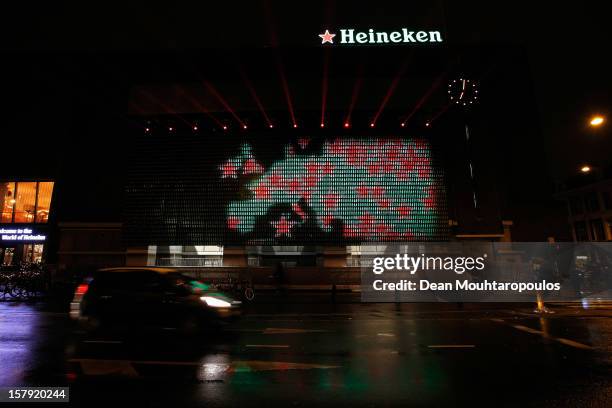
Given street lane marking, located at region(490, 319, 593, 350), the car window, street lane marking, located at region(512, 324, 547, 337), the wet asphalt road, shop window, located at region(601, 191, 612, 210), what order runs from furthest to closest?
shop window, located at region(601, 191, 612, 210) → street lane marking, located at region(512, 324, 547, 337) → the car window → street lane marking, located at region(490, 319, 593, 350) → the wet asphalt road

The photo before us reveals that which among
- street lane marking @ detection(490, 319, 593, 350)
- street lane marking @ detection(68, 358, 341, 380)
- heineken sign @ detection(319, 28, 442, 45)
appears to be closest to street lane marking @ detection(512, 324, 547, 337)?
street lane marking @ detection(490, 319, 593, 350)

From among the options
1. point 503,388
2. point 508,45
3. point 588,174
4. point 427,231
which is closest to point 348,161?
point 427,231

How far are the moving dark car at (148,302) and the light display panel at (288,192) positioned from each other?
11084 millimetres

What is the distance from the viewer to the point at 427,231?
19609 mm

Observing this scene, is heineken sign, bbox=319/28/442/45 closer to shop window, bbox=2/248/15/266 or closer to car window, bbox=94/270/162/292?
car window, bbox=94/270/162/292

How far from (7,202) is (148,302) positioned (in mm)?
21884

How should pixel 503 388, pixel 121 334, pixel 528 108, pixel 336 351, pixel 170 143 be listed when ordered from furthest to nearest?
pixel 528 108 < pixel 170 143 < pixel 121 334 < pixel 336 351 < pixel 503 388

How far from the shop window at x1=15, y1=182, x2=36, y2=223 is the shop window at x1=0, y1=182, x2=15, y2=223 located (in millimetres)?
354

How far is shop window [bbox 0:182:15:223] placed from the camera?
901 inches

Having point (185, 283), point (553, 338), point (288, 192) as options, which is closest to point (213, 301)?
point (185, 283)

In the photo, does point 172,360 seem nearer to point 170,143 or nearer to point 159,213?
point 159,213

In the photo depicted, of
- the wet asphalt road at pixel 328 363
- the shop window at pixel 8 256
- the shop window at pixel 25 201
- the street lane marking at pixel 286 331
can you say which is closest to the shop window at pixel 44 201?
the shop window at pixel 25 201

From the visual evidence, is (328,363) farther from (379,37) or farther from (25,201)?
(25,201)

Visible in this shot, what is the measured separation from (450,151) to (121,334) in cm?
1962
